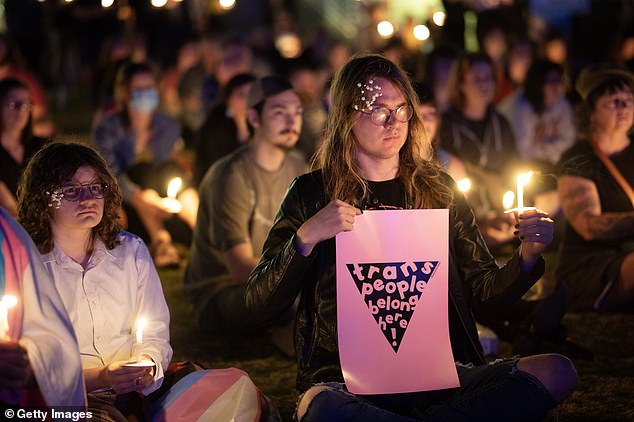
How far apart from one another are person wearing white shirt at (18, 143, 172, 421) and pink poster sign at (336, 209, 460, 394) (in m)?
0.72

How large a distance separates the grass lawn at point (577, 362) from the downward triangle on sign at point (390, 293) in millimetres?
1073

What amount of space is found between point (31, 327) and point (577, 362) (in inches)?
127

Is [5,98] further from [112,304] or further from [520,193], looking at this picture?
[520,193]

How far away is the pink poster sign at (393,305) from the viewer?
4.07 m

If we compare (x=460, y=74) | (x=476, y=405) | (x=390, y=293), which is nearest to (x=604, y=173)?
(x=390, y=293)

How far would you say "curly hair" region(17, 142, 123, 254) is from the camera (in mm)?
4168

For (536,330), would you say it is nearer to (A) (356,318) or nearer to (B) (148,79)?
(A) (356,318)

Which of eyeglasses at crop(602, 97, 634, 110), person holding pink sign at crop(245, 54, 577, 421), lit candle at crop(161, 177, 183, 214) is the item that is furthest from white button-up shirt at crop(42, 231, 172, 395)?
eyeglasses at crop(602, 97, 634, 110)

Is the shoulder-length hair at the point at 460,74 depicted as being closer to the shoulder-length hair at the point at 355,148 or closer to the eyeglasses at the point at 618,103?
the eyeglasses at the point at 618,103

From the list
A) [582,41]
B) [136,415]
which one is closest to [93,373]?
[136,415]

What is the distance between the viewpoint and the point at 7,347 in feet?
10.9

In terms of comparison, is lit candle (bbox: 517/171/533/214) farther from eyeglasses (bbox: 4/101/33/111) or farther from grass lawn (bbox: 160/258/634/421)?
eyeglasses (bbox: 4/101/33/111)

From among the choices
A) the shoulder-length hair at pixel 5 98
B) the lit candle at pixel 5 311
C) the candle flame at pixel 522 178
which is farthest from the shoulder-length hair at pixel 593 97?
the lit candle at pixel 5 311

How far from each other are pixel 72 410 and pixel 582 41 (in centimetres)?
1558
